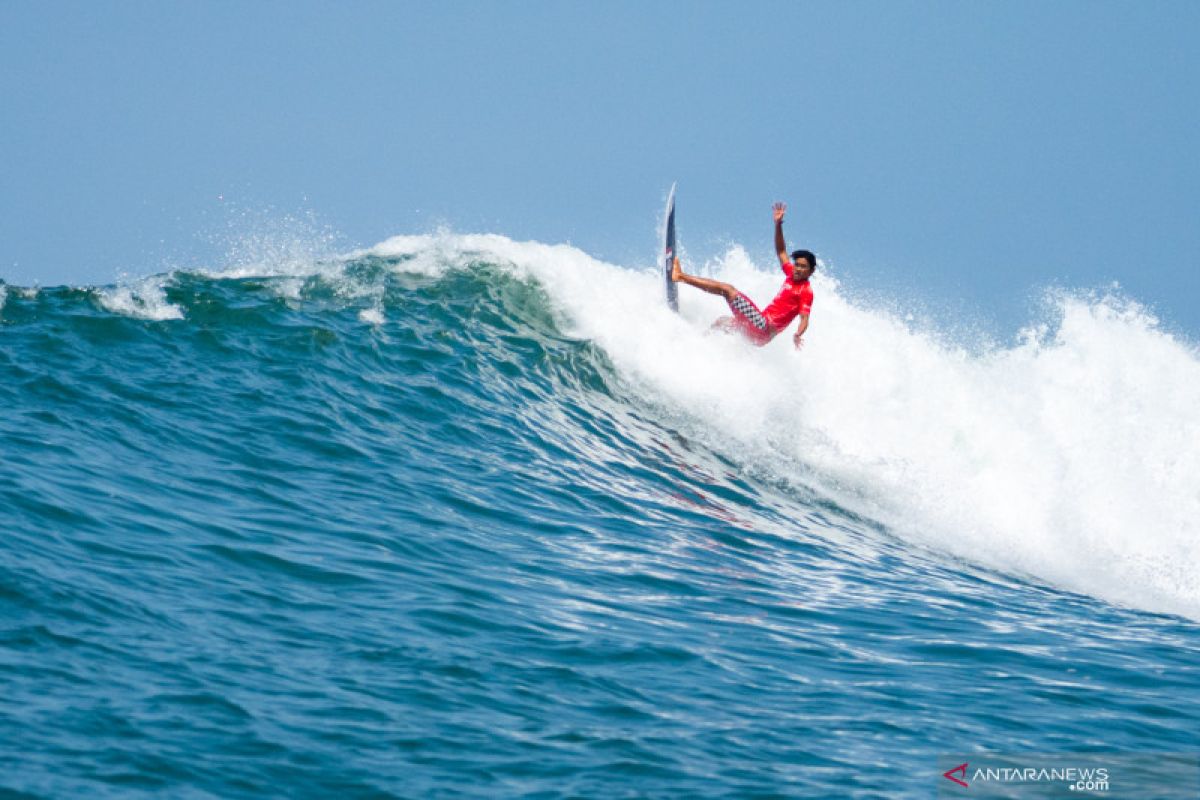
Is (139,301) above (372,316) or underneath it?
underneath

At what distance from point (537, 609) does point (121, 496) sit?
3.19 m

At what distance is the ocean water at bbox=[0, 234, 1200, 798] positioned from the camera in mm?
5461

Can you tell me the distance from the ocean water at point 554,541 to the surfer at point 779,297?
71 cm

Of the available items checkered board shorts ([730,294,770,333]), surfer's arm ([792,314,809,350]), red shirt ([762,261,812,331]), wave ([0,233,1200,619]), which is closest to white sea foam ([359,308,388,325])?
wave ([0,233,1200,619])

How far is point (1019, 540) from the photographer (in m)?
12.9

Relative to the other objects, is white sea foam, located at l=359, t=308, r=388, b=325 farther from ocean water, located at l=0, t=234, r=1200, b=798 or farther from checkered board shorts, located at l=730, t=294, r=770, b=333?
checkered board shorts, located at l=730, t=294, r=770, b=333

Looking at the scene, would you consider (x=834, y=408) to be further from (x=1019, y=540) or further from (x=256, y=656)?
(x=256, y=656)

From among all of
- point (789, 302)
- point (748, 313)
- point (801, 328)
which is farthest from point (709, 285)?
point (801, 328)

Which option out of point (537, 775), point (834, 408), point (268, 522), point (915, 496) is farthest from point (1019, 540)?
point (537, 775)

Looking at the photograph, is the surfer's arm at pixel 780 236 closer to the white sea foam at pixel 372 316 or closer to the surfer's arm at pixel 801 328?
the surfer's arm at pixel 801 328

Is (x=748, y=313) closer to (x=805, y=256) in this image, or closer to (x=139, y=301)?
(x=805, y=256)

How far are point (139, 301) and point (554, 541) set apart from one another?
6.49 m

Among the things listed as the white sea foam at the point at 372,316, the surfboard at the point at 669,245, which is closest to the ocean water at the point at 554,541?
the white sea foam at the point at 372,316

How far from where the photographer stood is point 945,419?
1539 centimetres
